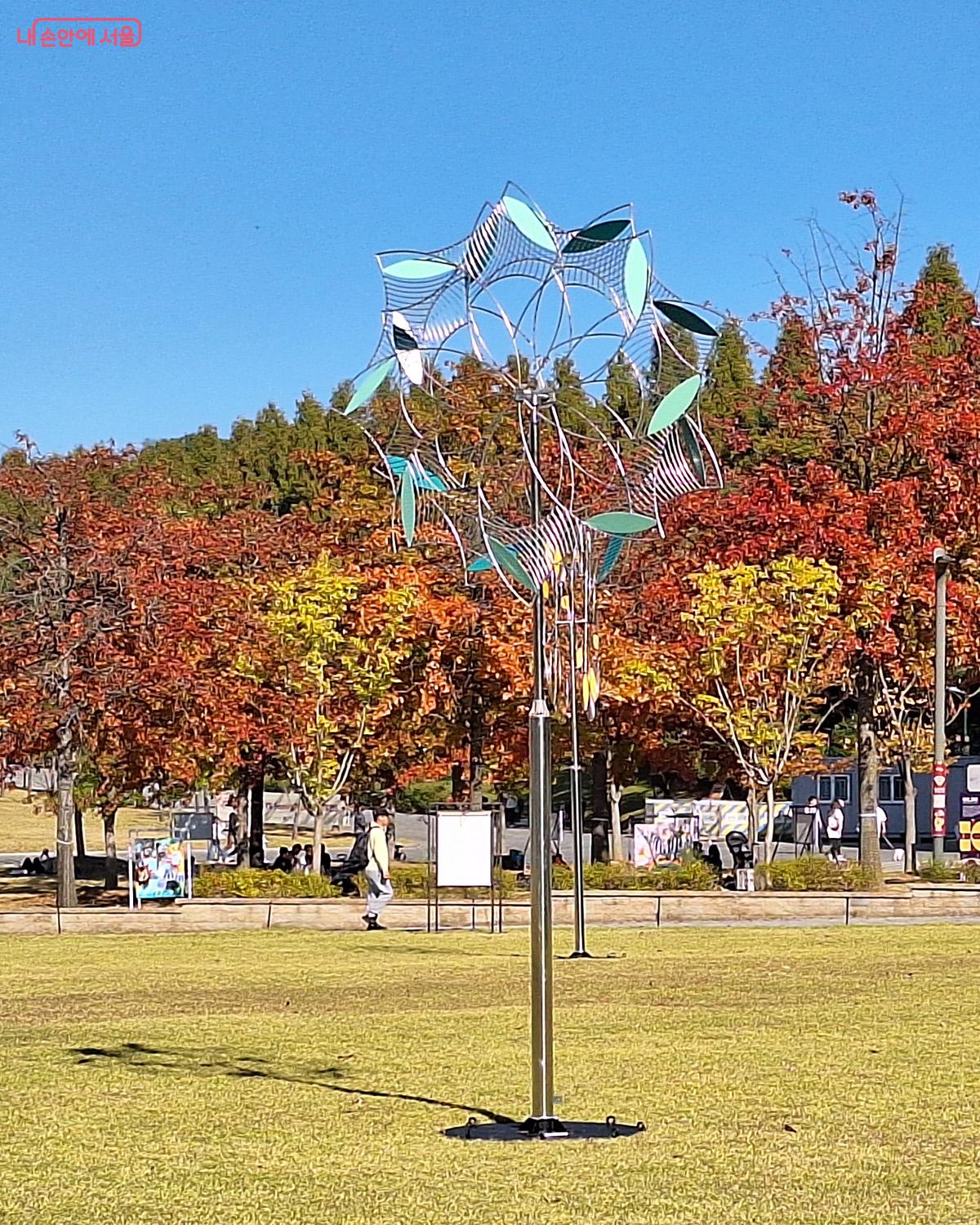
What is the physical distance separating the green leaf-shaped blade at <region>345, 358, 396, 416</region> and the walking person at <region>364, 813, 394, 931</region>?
14.0 meters

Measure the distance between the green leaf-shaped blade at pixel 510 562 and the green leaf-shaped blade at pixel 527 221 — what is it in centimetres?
155

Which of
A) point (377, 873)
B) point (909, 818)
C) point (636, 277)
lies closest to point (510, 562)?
point (636, 277)

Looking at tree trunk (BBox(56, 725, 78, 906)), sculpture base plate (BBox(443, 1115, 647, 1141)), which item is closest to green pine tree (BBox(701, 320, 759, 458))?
sculpture base plate (BBox(443, 1115, 647, 1141))

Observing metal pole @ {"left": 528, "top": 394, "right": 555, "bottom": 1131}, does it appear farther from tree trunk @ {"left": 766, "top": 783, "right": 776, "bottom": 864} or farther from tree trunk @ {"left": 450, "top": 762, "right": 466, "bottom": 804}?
tree trunk @ {"left": 450, "top": 762, "right": 466, "bottom": 804}

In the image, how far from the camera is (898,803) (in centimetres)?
5562

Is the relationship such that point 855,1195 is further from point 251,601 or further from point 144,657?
point 251,601

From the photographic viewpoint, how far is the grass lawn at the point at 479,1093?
738 centimetres

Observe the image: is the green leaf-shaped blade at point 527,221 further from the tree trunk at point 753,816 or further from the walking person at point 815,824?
the walking person at point 815,824

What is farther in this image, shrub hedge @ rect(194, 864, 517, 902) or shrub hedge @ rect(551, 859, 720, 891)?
shrub hedge @ rect(551, 859, 720, 891)

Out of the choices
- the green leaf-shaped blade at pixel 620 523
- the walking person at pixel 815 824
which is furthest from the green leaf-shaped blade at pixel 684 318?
the walking person at pixel 815 824

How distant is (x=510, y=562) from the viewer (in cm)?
942

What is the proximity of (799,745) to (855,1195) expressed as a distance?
27651 mm

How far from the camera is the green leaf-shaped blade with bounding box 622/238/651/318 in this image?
9266 millimetres

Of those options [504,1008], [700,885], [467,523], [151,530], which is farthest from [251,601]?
[467,523]
